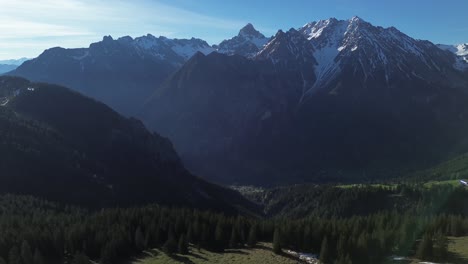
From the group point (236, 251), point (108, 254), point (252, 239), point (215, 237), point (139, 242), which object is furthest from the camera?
point (139, 242)

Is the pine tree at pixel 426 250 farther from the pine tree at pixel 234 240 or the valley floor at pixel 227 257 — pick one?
the pine tree at pixel 234 240

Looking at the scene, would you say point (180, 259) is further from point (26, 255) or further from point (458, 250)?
point (458, 250)

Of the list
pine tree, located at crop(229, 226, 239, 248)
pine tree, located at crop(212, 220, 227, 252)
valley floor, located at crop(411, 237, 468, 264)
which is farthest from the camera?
pine tree, located at crop(229, 226, 239, 248)

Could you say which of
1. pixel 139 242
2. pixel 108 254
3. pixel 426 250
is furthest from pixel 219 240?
pixel 426 250

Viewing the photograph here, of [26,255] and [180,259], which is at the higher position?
[180,259]

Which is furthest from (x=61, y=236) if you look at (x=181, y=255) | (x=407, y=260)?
(x=407, y=260)

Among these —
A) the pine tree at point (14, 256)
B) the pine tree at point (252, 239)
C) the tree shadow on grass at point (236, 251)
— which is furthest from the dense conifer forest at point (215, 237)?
the tree shadow on grass at point (236, 251)

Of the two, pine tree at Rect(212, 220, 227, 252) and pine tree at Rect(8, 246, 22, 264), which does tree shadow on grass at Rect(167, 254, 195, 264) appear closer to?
pine tree at Rect(212, 220, 227, 252)

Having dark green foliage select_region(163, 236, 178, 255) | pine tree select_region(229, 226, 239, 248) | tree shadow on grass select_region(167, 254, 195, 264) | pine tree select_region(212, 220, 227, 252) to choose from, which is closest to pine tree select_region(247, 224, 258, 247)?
pine tree select_region(229, 226, 239, 248)
